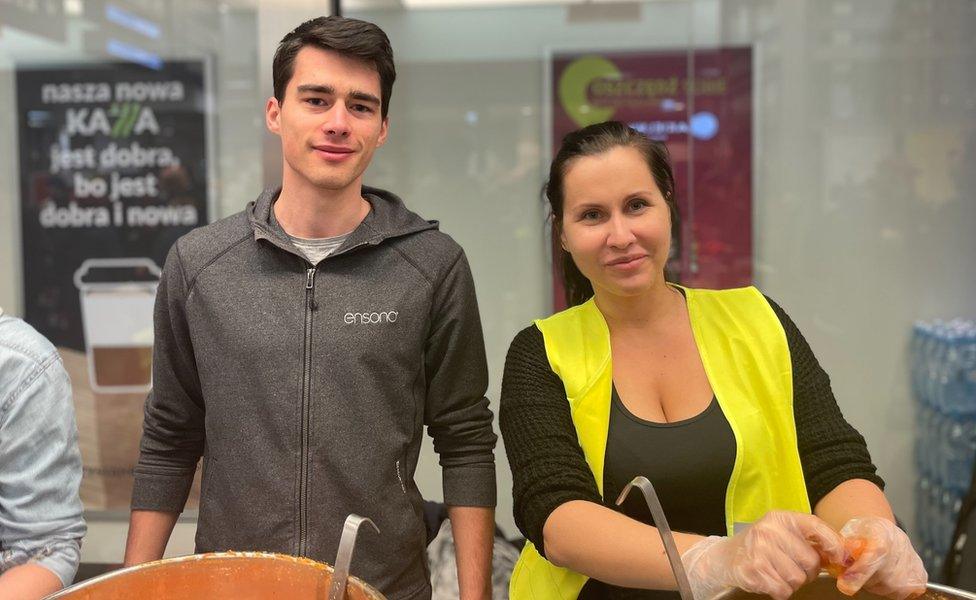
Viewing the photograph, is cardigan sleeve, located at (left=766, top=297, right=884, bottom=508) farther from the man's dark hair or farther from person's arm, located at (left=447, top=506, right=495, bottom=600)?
the man's dark hair

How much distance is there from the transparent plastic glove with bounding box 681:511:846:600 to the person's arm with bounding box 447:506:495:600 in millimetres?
510

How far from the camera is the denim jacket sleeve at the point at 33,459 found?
126 cm

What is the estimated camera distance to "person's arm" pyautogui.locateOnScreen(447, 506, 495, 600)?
1441mm

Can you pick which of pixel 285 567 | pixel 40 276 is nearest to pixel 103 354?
pixel 40 276

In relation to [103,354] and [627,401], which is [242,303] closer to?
[627,401]

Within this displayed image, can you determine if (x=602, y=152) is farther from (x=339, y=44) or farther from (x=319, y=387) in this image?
(x=319, y=387)

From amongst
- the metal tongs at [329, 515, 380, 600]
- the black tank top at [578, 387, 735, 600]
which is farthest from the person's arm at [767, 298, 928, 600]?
the metal tongs at [329, 515, 380, 600]

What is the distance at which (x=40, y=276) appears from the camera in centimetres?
292

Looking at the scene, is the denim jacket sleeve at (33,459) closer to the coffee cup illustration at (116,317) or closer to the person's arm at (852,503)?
the person's arm at (852,503)

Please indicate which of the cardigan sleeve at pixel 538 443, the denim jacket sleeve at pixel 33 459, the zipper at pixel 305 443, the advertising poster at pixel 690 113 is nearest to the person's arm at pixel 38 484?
the denim jacket sleeve at pixel 33 459

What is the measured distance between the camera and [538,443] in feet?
4.29

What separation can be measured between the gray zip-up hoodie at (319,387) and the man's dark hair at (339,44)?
0.69 ft

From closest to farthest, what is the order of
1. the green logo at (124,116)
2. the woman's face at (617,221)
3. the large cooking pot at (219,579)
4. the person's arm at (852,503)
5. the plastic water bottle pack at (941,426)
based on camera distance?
the large cooking pot at (219,579)
the person's arm at (852,503)
the woman's face at (617,221)
the green logo at (124,116)
the plastic water bottle pack at (941,426)

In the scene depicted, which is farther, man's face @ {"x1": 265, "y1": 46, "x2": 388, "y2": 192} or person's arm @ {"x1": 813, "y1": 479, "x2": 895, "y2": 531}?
man's face @ {"x1": 265, "y1": 46, "x2": 388, "y2": 192}
